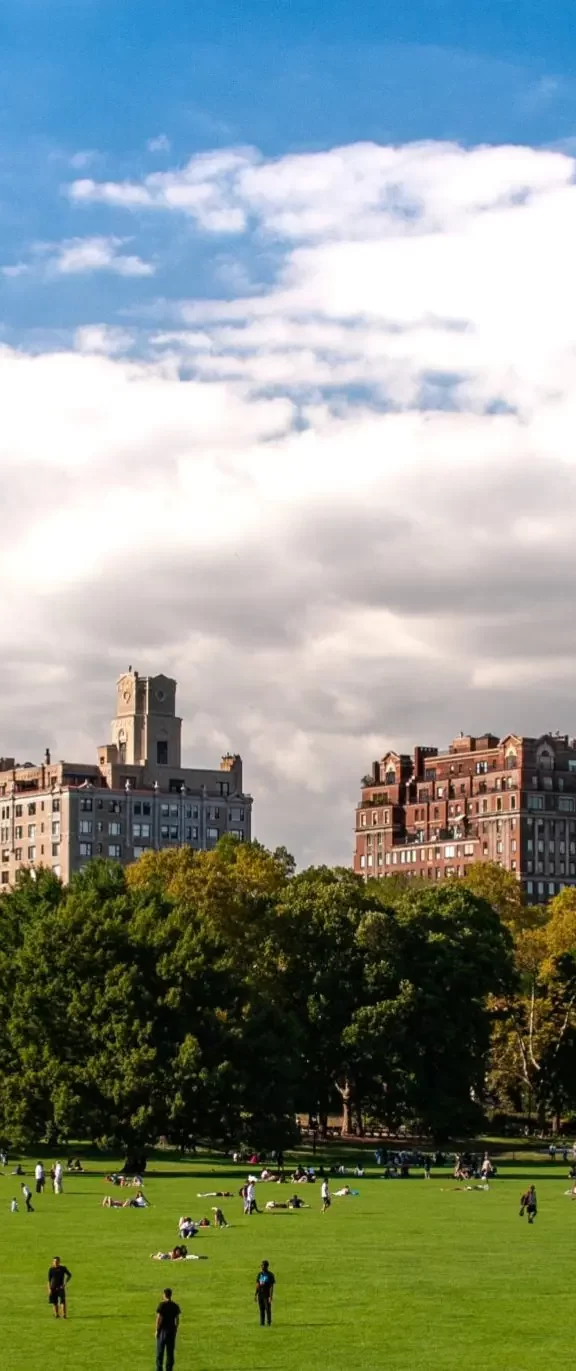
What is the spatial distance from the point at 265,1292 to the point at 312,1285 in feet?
26.8

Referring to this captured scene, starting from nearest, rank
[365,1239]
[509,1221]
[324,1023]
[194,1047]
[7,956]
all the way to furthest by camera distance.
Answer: [365,1239], [509,1221], [194,1047], [7,956], [324,1023]

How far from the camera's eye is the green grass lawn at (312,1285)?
47750 millimetres

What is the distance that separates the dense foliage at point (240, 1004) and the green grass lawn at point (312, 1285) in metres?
14.4

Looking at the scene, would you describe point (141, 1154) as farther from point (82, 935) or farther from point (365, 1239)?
point (365, 1239)

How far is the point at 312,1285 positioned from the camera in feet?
194

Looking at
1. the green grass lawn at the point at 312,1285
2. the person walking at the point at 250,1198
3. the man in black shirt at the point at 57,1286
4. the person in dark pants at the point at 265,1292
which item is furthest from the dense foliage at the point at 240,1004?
the person in dark pants at the point at 265,1292

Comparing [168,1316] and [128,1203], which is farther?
[128,1203]

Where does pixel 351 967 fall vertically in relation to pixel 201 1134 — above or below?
above

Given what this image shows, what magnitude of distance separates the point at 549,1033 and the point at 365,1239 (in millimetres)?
78069

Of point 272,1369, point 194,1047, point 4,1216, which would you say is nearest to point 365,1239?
point 4,1216

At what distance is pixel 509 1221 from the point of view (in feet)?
264

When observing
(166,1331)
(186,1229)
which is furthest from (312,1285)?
(166,1331)

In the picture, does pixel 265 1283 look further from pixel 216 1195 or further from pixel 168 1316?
pixel 216 1195

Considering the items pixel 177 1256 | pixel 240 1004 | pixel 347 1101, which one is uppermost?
pixel 240 1004
